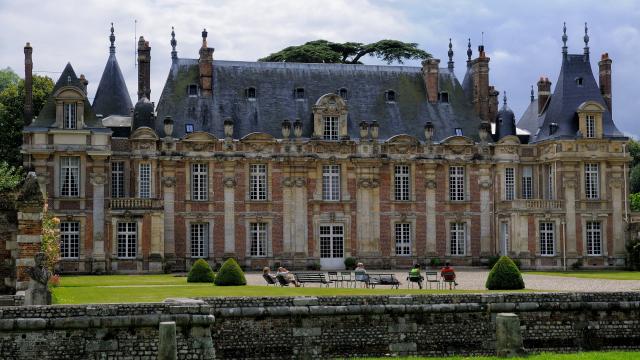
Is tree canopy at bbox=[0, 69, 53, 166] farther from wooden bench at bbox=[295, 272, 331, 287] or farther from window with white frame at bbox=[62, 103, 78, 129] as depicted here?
wooden bench at bbox=[295, 272, 331, 287]

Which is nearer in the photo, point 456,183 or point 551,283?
point 551,283

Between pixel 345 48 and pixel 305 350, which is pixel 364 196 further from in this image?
pixel 305 350

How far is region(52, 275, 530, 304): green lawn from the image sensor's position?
2533 centimetres

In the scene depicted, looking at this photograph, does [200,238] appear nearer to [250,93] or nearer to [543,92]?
[250,93]

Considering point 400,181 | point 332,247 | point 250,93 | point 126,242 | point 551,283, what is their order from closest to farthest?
point 551,283
point 126,242
point 332,247
point 400,181
point 250,93

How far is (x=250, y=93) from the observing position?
46250 mm

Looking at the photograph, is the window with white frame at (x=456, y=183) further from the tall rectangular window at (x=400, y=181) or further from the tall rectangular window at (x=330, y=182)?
the tall rectangular window at (x=330, y=182)

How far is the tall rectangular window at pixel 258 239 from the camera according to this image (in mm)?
44469

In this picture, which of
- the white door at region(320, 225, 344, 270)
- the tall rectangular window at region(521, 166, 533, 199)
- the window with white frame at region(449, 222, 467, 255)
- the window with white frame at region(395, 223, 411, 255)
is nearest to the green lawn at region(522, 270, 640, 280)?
the window with white frame at region(449, 222, 467, 255)

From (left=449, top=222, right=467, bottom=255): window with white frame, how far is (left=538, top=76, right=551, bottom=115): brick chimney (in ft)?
24.9

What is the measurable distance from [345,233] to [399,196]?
309 cm

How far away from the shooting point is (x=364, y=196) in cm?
4531

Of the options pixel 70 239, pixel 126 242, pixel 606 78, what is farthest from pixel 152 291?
pixel 606 78

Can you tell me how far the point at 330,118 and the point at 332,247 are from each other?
5.93 m
